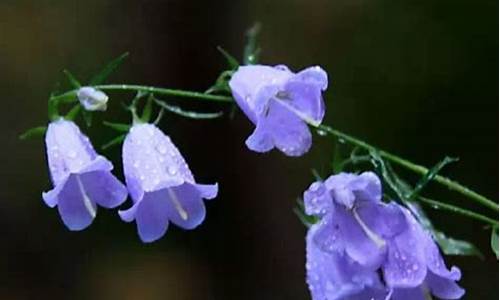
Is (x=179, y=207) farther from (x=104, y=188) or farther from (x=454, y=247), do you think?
(x=454, y=247)

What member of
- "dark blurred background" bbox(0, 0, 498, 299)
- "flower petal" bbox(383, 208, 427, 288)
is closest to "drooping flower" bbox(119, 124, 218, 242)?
"flower petal" bbox(383, 208, 427, 288)

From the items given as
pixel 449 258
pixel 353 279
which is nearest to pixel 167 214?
pixel 353 279

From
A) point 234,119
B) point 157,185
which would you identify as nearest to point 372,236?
point 157,185

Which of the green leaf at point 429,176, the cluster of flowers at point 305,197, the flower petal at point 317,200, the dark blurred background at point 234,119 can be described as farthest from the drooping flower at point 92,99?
the dark blurred background at point 234,119

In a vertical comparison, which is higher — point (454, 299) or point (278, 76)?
point (278, 76)

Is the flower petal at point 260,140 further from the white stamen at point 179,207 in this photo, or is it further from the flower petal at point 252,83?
the white stamen at point 179,207

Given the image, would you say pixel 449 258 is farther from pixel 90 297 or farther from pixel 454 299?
pixel 454 299
